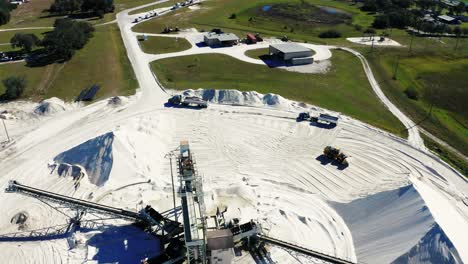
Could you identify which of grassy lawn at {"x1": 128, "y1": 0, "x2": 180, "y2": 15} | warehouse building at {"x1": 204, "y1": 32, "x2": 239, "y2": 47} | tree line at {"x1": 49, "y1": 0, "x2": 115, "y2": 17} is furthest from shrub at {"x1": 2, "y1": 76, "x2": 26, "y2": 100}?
grassy lawn at {"x1": 128, "y1": 0, "x2": 180, "y2": 15}

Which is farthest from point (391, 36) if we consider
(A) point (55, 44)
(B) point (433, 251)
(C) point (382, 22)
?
(A) point (55, 44)

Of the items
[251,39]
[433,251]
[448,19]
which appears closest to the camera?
[433,251]

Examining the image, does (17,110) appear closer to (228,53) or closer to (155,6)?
(228,53)

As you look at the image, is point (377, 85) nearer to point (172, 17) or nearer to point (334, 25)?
point (334, 25)

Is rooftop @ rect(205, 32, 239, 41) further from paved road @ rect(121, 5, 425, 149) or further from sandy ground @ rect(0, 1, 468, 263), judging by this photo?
sandy ground @ rect(0, 1, 468, 263)

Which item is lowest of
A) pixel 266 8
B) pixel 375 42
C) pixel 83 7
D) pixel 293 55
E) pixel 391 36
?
pixel 391 36

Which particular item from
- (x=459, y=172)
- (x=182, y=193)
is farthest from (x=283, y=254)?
(x=459, y=172)
